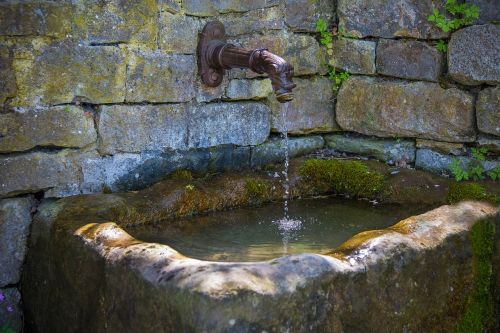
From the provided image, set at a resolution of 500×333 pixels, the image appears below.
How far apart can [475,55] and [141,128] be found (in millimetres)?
1814

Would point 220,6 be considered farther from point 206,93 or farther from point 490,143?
point 490,143

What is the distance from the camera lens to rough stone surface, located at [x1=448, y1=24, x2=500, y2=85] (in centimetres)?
356

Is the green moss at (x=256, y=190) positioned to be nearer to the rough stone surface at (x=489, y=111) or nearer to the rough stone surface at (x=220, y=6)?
the rough stone surface at (x=220, y=6)

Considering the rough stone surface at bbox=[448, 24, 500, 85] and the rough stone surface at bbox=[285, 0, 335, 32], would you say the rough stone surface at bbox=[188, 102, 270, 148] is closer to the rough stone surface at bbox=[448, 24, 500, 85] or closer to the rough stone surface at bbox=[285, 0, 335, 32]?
the rough stone surface at bbox=[285, 0, 335, 32]

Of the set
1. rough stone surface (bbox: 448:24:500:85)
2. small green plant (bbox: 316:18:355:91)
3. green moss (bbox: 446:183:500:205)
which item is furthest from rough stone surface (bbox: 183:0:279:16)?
green moss (bbox: 446:183:500:205)

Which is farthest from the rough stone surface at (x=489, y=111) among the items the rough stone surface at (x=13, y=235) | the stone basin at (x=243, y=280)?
the rough stone surface at (x=13, y=235)

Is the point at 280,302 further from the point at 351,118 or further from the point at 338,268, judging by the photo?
the point at 351,118

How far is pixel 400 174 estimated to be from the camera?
12.4 ft

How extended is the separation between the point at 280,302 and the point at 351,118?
2168 millimetres

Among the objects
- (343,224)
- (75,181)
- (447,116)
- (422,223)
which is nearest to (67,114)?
(75,181)

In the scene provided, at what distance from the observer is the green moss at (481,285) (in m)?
2.89

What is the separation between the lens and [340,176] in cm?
389

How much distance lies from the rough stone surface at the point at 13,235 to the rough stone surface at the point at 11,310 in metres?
0.05

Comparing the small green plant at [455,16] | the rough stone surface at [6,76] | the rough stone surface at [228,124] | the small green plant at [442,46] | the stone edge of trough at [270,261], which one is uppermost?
the small green plant at [455,16]
